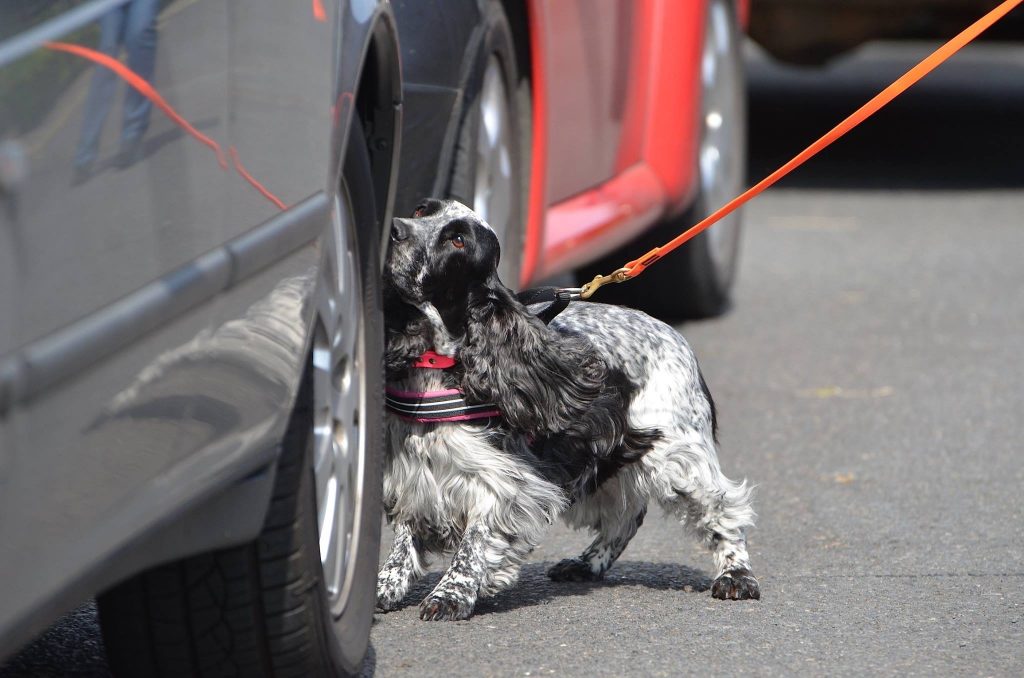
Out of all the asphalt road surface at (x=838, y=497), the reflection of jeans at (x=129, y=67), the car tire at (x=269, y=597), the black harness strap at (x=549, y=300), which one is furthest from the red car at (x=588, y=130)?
the reflection of jeans at (x=129, y=67)

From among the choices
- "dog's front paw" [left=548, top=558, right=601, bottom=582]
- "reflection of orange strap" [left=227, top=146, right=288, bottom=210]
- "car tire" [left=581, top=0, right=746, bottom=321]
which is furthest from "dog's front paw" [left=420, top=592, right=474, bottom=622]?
"car tire" [left=581, top=0, right=746, bottom=321]

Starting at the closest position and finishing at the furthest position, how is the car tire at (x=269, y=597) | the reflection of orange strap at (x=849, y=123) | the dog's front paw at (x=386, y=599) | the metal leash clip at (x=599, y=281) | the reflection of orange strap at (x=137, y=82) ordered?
1. the reflection of orange strap at (x=137, y=82)
2. the car tire at (x=269, y=597)
3. the dog's front paw at (x=386, y=599)
4. the metal leash clip at (x=599, y=281)
5. the reflection of orange strap at (x=849, y=123)

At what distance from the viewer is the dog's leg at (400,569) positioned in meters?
3.44

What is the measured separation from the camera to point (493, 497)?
3379mm

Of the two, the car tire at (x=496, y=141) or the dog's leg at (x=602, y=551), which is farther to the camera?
the car tire at (x=496, y=141)

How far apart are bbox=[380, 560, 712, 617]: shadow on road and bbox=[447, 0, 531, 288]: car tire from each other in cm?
83

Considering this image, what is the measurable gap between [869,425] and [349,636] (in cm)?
289

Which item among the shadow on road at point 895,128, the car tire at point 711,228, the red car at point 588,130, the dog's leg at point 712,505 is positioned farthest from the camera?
the shadow on road at point 895,128

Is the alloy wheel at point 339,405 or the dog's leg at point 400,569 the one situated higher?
the alloy wheel at point 339,405

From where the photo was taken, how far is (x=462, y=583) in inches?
132

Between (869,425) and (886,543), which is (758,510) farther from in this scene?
(869,425)

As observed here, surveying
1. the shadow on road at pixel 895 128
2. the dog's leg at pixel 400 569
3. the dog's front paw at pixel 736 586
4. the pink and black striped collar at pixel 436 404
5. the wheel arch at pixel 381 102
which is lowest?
the shadow on road at pixel 895 128

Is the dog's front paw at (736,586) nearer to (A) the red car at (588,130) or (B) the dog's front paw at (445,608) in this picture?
(B) the dog's front paw at (445,608)

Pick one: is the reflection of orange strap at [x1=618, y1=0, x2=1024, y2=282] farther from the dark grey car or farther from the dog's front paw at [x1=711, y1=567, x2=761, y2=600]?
the dark grey car
